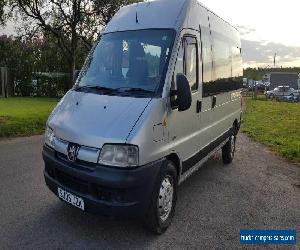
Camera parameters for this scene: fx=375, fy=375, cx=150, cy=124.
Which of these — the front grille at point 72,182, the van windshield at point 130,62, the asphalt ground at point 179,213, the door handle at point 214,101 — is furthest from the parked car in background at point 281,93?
the front grille at point 72,182

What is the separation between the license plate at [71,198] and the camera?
4.33 m

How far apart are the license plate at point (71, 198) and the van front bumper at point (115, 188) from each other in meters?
0.05

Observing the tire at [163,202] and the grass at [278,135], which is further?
the grass at [278,135]

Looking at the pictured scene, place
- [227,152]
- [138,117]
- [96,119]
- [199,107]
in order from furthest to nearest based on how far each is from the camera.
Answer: [227,152]
[199,107]
[96,119]
[138,117]

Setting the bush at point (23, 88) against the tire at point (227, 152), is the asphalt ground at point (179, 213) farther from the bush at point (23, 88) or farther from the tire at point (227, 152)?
the bush at point (23, 88)

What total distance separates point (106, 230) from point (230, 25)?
17.9ft

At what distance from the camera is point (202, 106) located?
5.84m

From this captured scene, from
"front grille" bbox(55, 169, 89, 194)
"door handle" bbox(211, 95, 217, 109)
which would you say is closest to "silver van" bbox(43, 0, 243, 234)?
"front grille" bbox(55, 169, 89, 194)

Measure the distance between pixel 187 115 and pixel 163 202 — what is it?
1.28 m

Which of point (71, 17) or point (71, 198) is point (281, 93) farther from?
point (71, 198)

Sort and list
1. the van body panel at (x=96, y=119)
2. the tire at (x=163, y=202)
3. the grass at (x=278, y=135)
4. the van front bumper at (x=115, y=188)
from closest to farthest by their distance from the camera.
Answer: the van front bumper at (x=115, y=188) → the van body panel at (x=96, y=119) → the tire at (x=163, y=202) → the grass at (x=278, y=135)

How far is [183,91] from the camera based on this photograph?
4547mm

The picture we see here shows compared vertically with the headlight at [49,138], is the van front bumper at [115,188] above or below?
below

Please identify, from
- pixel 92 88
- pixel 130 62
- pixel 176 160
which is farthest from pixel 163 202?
pixel 130 62
